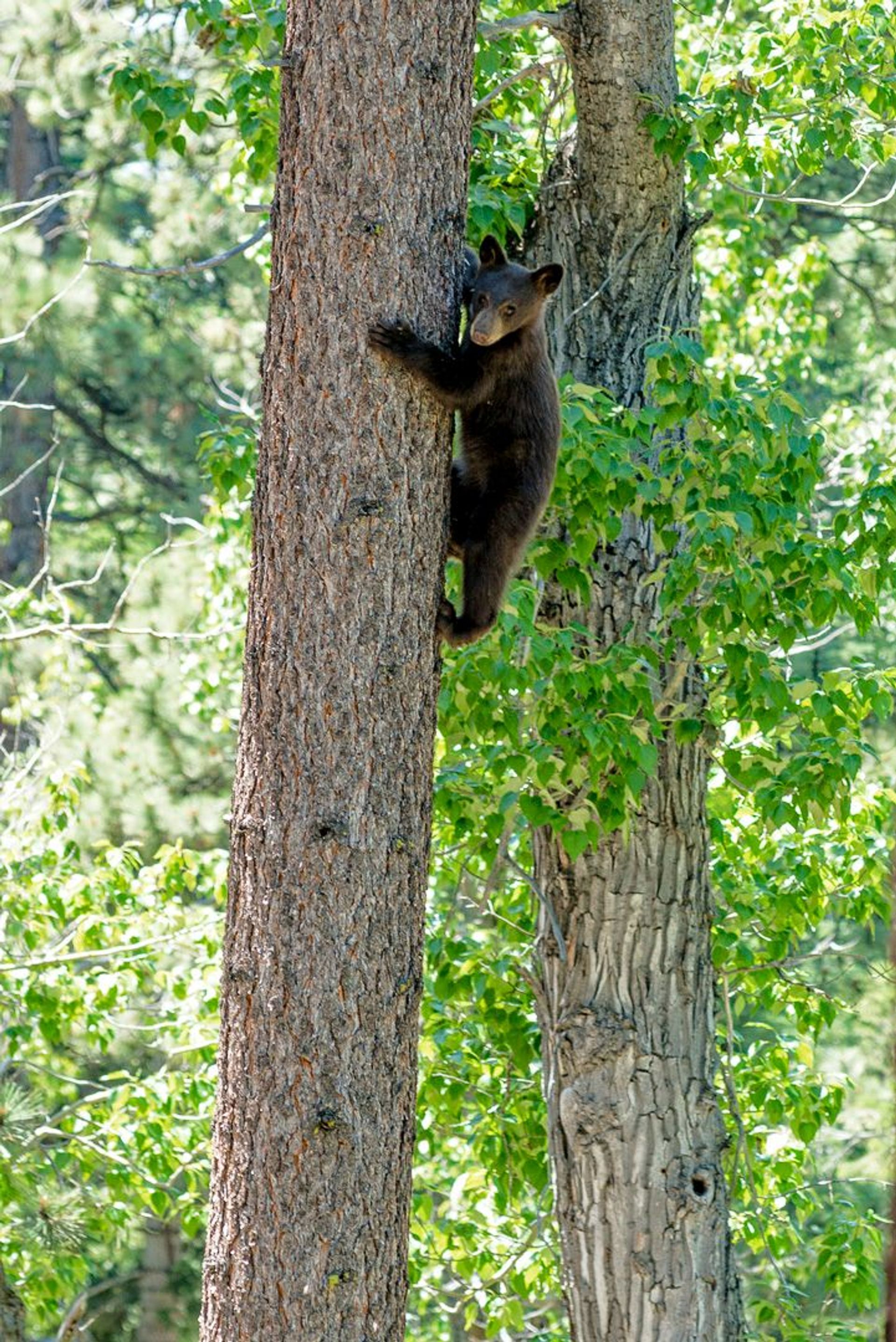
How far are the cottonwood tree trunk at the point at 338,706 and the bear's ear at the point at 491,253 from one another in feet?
4.59

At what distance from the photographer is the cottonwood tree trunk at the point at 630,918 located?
5.55m

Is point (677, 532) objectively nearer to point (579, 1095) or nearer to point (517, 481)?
point (517, 481)

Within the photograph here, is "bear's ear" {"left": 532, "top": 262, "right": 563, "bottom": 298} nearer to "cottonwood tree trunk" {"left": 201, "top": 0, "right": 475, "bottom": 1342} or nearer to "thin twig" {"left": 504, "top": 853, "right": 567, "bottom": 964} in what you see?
"cottonwood tree trunk" {"left": 201, "top": 0, "right": 475, "bottom": 1342}

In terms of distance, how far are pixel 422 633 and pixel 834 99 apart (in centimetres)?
370

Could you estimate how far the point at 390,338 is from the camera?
3.21m

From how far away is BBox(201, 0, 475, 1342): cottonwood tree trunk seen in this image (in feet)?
9.84

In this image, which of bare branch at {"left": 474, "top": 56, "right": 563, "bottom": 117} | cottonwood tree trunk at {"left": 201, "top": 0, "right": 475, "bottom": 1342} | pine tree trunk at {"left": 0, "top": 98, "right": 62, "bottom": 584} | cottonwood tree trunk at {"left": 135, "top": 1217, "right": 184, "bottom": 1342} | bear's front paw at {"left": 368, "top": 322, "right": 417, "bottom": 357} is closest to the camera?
cottonwood tree trunk at {"left": 201, "top": 0, "right": 475, "bottom": 1342}

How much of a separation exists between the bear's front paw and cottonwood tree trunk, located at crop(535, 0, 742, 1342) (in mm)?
2408

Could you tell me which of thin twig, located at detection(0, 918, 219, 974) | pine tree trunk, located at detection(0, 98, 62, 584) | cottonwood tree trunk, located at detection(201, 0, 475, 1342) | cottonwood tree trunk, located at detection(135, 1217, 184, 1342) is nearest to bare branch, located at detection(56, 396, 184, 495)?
pine tree trunk, located at detection(0, 98, 62, 584)

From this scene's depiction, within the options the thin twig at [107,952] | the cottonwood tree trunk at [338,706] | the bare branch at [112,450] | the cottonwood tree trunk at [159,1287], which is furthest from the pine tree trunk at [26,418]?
the cottonwood tree trunk at [338,706]

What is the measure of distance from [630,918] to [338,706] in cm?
289

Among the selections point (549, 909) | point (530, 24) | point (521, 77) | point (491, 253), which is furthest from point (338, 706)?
point (521, 77)

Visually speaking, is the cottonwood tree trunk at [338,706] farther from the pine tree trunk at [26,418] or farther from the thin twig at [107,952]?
the pine tree trunk at [26,418]

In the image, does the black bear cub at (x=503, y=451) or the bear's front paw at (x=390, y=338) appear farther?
the black bear cub at (x=503, y=451)
